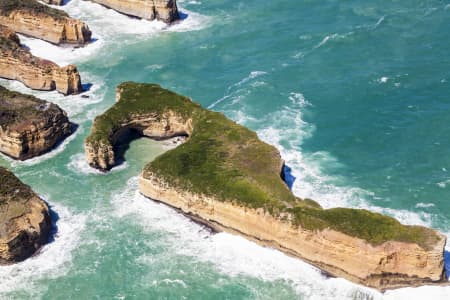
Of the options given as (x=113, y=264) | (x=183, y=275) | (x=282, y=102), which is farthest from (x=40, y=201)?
(x=282, y=102)

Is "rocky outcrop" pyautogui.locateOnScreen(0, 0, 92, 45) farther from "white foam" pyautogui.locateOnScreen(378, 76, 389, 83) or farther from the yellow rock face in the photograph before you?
"white foam" pyautogui.locateOnScreen(378, 76, 389, 83)

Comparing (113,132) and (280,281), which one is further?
(113,132)

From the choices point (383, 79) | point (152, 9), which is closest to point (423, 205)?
→ point (383, 79)

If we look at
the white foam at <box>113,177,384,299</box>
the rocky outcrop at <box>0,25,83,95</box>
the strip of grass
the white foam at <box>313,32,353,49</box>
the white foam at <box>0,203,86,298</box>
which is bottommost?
the white foam at <box>0,203,86,298</box>

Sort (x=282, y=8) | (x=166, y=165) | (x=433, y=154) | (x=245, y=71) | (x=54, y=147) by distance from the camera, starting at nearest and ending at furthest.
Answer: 1. (x=166, y=165)
2. (x=433, y=154)
3. (x=54, y=147)
4. (x=245, y=71)
5. (x=282, y=8)

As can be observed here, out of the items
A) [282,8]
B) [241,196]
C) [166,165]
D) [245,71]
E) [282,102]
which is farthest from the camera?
[282,8]

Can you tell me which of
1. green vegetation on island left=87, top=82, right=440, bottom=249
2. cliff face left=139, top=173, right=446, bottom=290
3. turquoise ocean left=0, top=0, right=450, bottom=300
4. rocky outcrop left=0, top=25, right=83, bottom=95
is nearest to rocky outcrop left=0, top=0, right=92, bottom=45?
turquoise ocean left=0, top=0, right=450, bottom=300

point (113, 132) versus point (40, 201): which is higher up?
point (113, 132)

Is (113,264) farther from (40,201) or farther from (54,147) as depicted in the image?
(54,147)
